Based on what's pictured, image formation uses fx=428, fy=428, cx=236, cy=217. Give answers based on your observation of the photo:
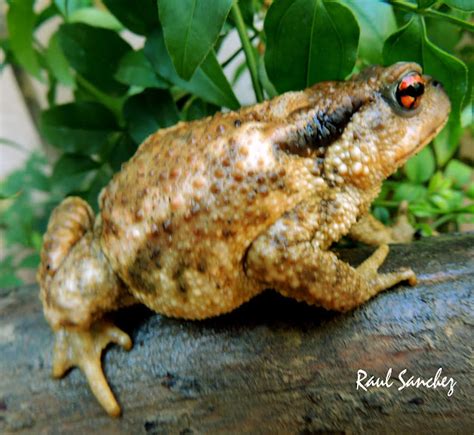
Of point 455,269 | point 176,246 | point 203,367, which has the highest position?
point 176,246

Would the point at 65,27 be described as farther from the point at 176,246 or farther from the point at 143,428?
the point at 143,428

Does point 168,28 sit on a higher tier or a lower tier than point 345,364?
higher

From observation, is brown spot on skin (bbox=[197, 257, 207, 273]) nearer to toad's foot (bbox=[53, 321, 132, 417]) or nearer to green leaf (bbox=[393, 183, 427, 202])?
toad's foot (bbox=[53, 321, 132, 417])

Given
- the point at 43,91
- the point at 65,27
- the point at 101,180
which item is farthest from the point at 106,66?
the point at 43,91

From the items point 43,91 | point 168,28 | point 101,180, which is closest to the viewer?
point 168,28

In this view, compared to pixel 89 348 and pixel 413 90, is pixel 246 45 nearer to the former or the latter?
pixel 413 90

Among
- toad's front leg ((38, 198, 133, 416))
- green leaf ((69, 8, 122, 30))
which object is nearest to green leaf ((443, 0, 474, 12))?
toad's front leg ((38, 198, 133, 416))

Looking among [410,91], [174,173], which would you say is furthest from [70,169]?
[410,91]
